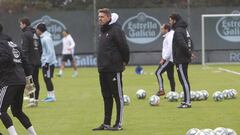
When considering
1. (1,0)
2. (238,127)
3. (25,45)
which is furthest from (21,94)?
(1,0)

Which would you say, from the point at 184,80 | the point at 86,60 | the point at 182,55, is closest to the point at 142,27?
the point at 86,60

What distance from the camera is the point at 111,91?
39.7 ft

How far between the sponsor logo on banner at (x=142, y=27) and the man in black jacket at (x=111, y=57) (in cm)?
2362

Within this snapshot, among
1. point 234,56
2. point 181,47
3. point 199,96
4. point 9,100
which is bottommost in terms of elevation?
point 234,56

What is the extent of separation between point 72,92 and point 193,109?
6.43 m

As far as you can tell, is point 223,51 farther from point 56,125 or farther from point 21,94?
point 21,94

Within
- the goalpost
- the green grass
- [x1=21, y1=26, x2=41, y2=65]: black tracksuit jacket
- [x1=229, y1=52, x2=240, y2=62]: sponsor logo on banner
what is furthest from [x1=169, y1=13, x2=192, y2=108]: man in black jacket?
[x1=229, y1=52, x2=240, y2=62]: sponsor logo on banner

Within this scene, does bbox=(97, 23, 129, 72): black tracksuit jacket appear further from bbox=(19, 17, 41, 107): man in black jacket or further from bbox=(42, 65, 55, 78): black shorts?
bbox=(42, 65, 55, 78): black shorts

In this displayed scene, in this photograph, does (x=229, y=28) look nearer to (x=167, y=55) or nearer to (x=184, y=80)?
(x=167, y=55)

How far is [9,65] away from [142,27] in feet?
84.2

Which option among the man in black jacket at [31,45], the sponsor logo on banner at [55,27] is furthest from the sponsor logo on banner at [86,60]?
the man in black jacket at [31,45]

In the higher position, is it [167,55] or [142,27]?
[167,55]

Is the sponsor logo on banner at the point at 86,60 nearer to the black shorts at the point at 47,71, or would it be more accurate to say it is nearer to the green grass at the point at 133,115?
the green grass at the point at 133,115

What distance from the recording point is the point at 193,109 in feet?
49.9
